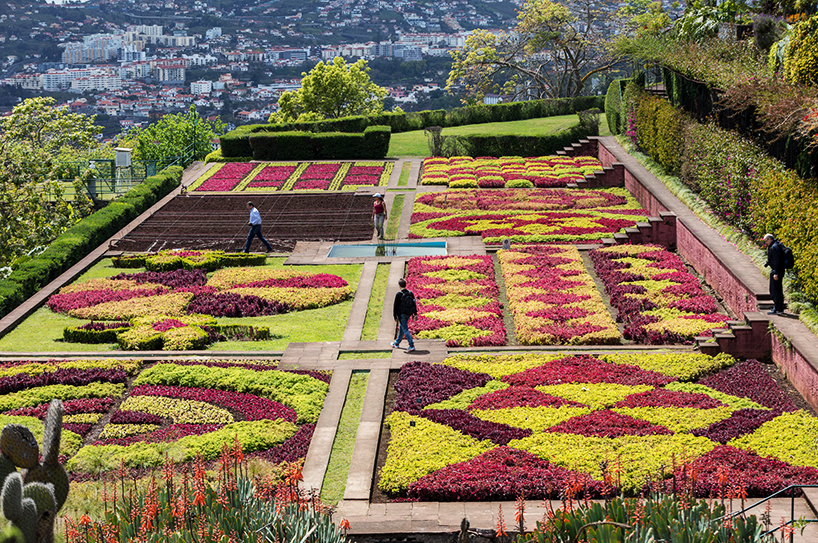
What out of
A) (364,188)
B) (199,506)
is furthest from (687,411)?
(364,188)

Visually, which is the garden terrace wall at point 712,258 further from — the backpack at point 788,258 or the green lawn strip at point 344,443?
the green lawn strip at point 344,443

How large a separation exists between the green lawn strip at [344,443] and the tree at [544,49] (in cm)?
5593

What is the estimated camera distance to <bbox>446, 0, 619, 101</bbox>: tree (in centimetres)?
7019

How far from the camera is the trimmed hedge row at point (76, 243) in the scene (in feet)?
76.5

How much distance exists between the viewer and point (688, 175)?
30484 mm

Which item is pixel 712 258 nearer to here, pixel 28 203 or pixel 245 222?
pixel 245 222

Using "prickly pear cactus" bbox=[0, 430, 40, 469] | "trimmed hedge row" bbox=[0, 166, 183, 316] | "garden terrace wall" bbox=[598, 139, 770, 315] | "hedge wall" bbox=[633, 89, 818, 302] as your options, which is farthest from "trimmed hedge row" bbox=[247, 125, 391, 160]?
"prickly pear cactus" bbox=[0, 430, 40, 469]

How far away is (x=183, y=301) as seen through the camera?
74.5 ft

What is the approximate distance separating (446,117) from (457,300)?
130ft

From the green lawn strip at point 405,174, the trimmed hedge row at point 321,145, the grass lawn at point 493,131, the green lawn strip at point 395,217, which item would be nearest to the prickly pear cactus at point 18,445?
the green lawn strip at point 395,217

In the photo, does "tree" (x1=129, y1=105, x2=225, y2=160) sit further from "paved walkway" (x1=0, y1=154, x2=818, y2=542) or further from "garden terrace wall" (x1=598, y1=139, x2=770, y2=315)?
"garden terrace wall" (x1=598, y1=139, x2=770, y2=315)

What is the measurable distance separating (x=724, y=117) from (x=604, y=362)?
46.4 feet

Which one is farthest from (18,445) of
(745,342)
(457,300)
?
(457,300)

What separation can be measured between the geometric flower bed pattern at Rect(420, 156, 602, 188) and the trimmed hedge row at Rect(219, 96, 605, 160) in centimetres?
929
